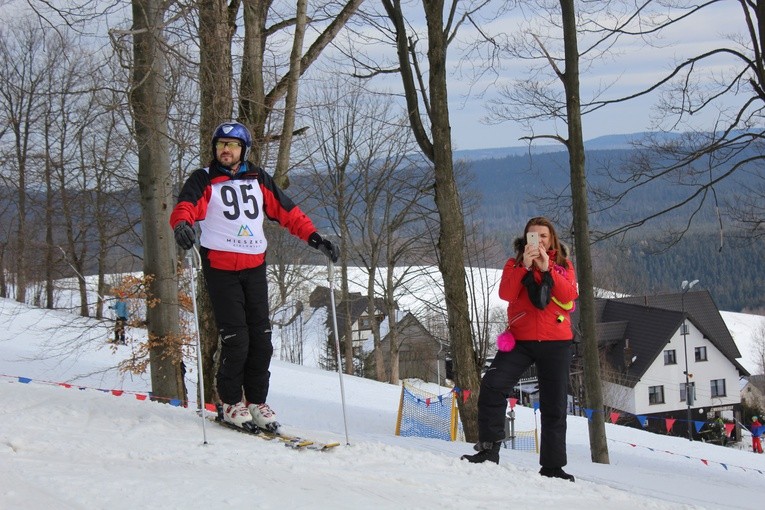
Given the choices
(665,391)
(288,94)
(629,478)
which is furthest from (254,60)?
(665,391)

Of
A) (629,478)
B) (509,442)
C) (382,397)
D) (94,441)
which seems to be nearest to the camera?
(94,441)

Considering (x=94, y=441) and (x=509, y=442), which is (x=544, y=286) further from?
(x=509, y=442)

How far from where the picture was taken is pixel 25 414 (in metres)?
5.38

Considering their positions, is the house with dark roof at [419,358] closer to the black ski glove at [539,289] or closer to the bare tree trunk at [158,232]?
the bare tree trunk at [158,232]

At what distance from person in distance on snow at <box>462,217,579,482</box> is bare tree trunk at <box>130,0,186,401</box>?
4.56 metres

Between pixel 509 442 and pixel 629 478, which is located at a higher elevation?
pixel 629 478

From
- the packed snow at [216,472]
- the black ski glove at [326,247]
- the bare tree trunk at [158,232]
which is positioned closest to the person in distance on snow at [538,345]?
the packed snow at [216,472]

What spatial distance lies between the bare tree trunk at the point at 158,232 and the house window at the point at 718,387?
43861 mm

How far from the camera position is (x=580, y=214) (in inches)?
421

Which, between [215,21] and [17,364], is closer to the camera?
[215,21]

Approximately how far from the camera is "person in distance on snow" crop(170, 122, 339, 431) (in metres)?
5.41

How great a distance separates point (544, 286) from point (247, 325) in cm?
222

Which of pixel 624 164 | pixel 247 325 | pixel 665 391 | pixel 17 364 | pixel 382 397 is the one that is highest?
pixel 624 164

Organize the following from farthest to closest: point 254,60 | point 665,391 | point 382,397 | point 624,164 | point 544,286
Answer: point 665,391
point 382,397
point 624,164
point 254,60
point 544,286
